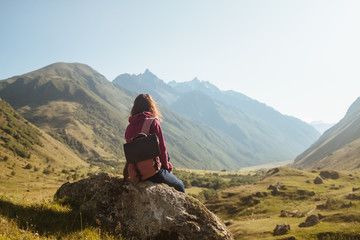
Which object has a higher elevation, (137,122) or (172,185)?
(137,122)

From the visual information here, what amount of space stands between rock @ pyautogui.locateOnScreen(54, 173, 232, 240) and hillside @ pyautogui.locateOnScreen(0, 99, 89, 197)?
107836 mm

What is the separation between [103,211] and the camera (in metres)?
8.09

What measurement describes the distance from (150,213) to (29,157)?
17498 centimetres

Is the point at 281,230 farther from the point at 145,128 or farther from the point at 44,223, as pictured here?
the point at 44,223

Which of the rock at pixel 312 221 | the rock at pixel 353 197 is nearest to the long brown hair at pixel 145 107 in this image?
the rock at pixel 312 221

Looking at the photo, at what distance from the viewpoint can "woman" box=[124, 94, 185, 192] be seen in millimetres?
8188

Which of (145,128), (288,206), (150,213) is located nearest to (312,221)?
(150,213)

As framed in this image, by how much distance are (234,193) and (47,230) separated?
78262mm

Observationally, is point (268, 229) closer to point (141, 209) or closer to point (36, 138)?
point (141, 209)

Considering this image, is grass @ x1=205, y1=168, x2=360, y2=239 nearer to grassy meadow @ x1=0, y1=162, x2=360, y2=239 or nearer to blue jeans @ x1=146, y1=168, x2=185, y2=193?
grassy meadow @ x1=0, y1=162, x2=360, y2=239

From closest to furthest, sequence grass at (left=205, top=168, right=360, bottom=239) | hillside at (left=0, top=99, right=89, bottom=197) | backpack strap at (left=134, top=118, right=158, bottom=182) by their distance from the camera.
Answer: backpack strap at (left=134, top=118, right=158, bottom=182) → grass at (left=205, top=168, right=360, bottom=239) → hillside at (left=0, top=99, right=89, bottom=197)

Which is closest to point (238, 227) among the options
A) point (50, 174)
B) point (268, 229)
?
point (268, 229)

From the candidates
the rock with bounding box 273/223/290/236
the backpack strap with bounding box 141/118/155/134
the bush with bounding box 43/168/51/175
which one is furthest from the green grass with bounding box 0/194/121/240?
the bush with bounding box 43/168/51/175

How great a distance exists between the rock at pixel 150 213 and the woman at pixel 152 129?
0.38 m
